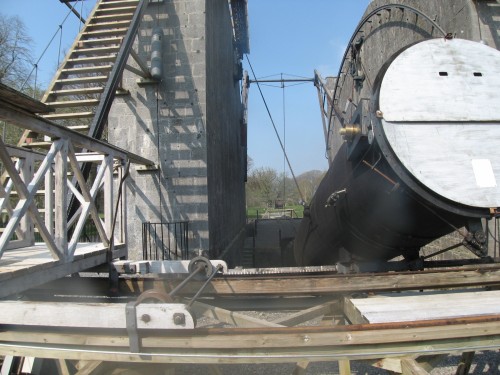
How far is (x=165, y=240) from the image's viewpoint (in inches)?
268

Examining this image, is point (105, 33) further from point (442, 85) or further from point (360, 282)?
point (360, 282)

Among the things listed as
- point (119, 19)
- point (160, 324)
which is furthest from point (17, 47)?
point (160, 324)

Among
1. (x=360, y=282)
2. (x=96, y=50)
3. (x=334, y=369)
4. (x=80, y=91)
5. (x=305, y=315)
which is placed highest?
(x=96, y=50)

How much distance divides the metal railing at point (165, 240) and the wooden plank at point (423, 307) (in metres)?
4.90

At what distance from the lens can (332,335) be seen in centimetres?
165

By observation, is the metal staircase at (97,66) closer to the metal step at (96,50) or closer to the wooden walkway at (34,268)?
the metal step at (96,50)

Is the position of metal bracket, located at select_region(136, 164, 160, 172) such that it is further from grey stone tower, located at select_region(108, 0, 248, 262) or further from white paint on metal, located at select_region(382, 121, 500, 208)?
white paint on metal, located at select_region(382, 121, 500, 208)

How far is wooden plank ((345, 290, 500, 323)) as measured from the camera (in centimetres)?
180

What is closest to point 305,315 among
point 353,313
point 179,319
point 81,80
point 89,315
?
point 353,313

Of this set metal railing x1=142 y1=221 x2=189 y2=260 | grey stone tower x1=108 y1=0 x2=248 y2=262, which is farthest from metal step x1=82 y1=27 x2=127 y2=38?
metal railing x1=142 y1=221 x2=189 y2=260

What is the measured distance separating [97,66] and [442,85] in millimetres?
4697

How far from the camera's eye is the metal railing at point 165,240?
22.1 feet

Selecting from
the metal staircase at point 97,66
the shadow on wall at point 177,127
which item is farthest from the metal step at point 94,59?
the shadow on wall at point 177,127

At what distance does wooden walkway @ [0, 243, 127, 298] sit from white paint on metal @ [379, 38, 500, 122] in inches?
94.4
